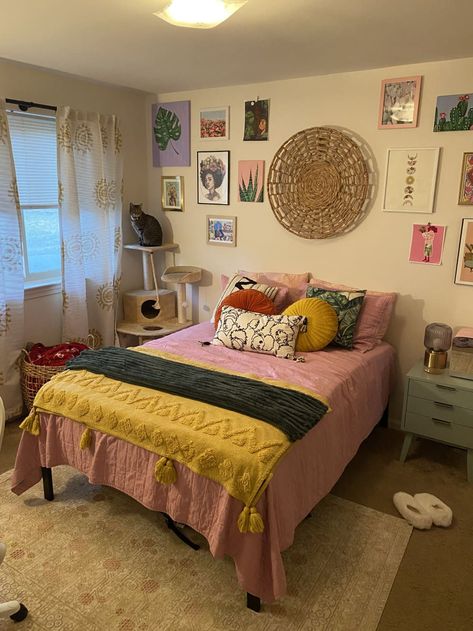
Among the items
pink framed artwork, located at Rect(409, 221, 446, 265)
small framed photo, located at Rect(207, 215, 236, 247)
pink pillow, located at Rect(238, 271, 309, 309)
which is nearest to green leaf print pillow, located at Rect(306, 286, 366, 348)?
pink pillow, located at Rect(238, 271, 309, 309)

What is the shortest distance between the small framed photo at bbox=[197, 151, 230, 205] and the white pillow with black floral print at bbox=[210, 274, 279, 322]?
2.16 ft

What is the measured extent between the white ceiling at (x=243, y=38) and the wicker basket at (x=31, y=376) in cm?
188

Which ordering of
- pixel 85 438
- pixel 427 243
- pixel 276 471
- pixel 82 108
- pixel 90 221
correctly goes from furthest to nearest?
pixel 90 221 < pixel 82 108 < pixel 427 243 < pixel 85 438 < pixel 276 471

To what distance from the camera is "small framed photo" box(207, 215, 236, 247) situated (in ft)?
12.3

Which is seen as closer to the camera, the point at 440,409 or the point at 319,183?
the point at 440,409

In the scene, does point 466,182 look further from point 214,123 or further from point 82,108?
point 82,108

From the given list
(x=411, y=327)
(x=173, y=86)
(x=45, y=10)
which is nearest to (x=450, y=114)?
(x=411, y=327)

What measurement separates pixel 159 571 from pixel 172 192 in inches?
114

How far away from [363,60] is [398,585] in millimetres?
2665

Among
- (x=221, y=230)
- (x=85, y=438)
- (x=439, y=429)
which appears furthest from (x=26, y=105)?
(x=439, y=429)

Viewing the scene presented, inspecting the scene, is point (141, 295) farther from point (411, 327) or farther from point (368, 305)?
point (411, 327)

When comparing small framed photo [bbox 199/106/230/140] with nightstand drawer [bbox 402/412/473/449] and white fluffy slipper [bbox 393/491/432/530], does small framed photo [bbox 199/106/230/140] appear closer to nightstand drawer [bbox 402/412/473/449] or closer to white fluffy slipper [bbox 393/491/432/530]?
nightstand drawer [bbox 402/412/473/449]

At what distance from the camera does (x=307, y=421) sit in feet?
6.67

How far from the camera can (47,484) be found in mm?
2439
